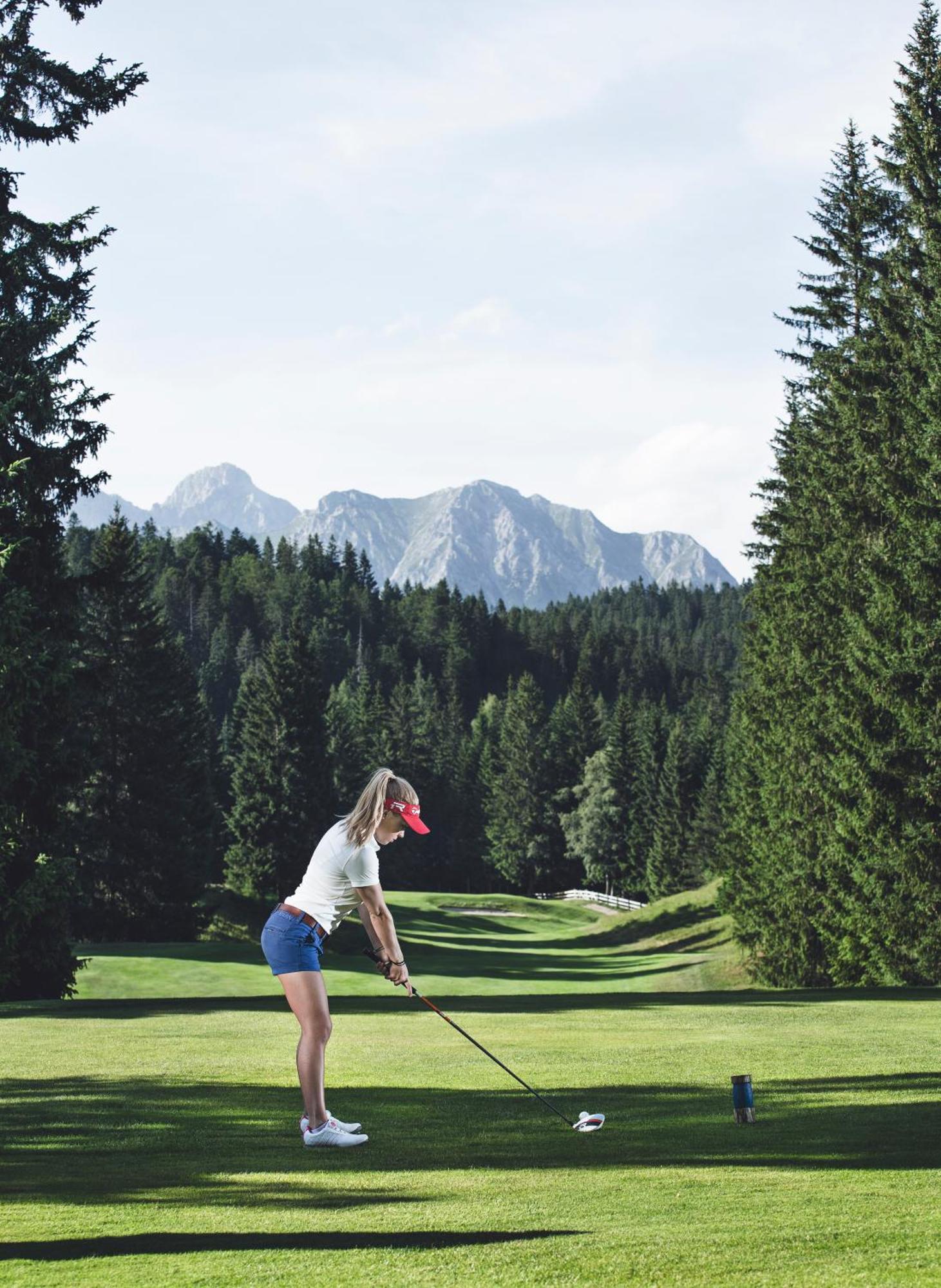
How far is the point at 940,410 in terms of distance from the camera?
26688 millimetres

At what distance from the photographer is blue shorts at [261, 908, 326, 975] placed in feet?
27.5

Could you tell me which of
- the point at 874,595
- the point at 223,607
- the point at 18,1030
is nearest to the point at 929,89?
the point at 874,595

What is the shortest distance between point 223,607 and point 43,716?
136 m

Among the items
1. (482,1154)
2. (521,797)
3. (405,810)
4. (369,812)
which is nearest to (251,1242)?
(482,1154)

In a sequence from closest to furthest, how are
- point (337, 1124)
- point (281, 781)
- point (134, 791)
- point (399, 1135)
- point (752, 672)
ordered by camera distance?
point (337, 1124) < point (399, 1135) < point (752, 672) < point (134, 791) < point (281, 781)

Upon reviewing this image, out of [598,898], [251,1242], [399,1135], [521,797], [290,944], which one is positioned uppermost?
[290,944]

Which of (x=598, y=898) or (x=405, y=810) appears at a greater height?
(x=405, y=810)

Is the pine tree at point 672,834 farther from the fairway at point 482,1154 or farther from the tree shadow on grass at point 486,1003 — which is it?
the fairway at point 482,1154

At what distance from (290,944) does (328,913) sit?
0.31 m

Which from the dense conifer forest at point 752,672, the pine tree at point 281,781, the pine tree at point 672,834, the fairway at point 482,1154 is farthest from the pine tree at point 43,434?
the pine tree at point 672,834

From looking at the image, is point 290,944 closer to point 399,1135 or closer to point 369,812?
point 369,812

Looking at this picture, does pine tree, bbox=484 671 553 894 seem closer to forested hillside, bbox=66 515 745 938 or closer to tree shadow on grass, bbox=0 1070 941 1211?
forested hillside, bbox=66 515 745 938

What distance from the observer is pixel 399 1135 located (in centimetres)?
913

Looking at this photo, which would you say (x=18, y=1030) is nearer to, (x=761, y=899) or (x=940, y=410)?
(x=940, y=410)
